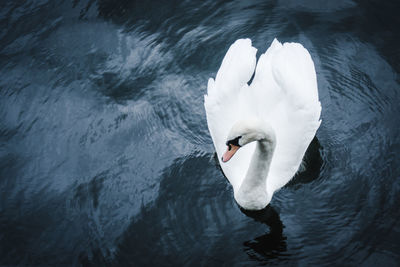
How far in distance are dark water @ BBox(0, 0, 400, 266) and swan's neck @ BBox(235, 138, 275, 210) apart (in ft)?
0.70

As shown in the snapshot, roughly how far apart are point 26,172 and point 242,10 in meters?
4.23

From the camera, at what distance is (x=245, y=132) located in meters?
4.86

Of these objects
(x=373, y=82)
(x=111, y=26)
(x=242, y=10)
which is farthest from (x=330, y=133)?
(x=111, y=26)

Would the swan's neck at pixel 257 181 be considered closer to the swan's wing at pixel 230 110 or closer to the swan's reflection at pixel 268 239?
the swan's reflection at pixel 268 239

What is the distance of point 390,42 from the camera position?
7.55 meters

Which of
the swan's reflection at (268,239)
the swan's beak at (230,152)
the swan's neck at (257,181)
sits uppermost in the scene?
the swan's beak at (230,152)

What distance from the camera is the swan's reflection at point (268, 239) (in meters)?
5.55

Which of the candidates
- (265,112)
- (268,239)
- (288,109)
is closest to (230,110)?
(265,112)

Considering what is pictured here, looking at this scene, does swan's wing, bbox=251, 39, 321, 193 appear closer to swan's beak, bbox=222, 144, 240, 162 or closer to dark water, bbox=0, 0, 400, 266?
dark water, bbox=0, 0, 400, 266

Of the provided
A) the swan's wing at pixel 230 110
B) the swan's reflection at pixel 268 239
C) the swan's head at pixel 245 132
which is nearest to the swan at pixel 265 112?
the swan's wing at pixel 230 110

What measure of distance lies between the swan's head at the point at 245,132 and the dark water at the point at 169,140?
1233 millimetres

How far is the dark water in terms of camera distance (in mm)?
5664

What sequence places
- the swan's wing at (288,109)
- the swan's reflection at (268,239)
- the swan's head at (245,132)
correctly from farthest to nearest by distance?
the swan's wing at (288,109), the swan's reflection at (268,239), the swan's head at (245,132)

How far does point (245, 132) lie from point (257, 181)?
888mm
